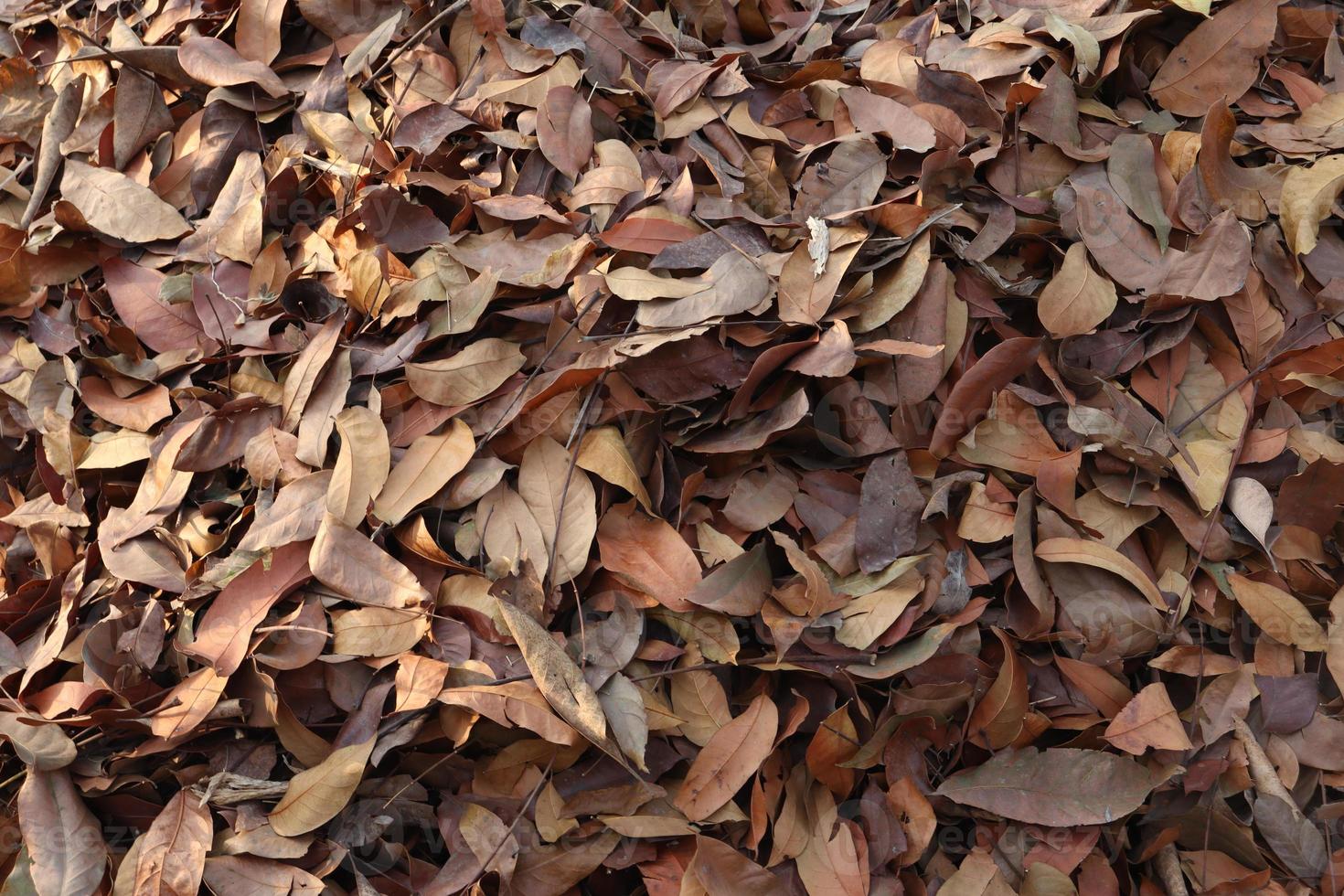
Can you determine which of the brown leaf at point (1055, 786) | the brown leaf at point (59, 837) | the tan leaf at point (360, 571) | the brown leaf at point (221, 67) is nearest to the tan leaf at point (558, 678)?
the tan leaf at point (360, 571)

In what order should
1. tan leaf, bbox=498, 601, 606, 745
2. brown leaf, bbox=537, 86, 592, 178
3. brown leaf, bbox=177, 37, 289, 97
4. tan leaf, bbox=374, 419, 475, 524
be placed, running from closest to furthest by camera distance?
tan leaf, bbox=498, 601, 606, 745 < tan leaf, bbox=374, 419, 475, 524 < brown leaf, bbox=537, 86, 592, 178 < brown leaf, bbox=177, 37, 289, 97

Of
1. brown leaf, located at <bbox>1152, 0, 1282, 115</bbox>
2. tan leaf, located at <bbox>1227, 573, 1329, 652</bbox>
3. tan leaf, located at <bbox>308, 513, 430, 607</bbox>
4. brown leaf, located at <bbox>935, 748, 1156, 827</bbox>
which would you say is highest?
brown leaf, located at <bbox>1152, 0, 1282, 115</bbox>

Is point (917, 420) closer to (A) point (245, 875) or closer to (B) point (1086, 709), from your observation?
(B) point (1086, 709)

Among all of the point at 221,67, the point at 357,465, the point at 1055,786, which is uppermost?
the point at 221,67

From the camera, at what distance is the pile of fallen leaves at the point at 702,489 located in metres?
1.10

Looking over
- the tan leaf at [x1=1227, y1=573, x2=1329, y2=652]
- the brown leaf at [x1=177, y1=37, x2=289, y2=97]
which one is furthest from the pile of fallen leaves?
the brown leaf at [x1=177, y1=37, x2=289, y2=97]

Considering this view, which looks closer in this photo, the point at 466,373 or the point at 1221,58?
the point at 466,373

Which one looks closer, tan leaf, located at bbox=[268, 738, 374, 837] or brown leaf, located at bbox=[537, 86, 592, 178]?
tan leaf, located at bbox=[268, 738, 374, 837]

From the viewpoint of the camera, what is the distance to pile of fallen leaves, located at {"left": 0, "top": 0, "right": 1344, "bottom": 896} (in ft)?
3.60

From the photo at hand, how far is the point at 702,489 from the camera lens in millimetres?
1185

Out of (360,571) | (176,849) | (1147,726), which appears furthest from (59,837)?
(1147,726)

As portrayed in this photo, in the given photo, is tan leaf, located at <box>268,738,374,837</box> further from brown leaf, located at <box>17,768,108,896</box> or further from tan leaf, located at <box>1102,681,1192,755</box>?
tan leaf, located at <box>1102,681,1192,755</box>

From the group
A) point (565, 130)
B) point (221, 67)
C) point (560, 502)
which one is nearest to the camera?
point (560, 502)

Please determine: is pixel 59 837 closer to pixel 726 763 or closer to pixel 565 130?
pixel 726 763
